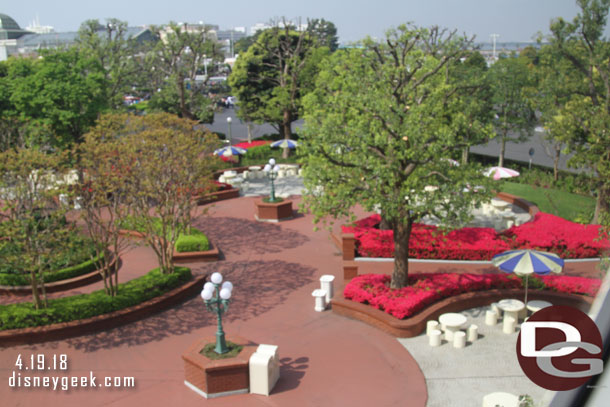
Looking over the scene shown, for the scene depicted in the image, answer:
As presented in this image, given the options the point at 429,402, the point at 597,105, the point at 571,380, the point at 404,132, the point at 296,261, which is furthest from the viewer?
the point at 597,105

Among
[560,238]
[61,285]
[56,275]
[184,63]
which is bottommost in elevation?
[61,285]

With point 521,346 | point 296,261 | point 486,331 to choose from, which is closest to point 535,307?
point 486,331

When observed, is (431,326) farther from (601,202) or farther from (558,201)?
(558,201)

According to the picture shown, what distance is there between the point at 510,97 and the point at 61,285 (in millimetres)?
27354

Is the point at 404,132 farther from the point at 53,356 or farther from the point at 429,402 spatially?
the point at 53,356

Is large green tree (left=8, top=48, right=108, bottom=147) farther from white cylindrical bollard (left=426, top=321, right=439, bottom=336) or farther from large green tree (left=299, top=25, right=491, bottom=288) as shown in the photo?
white cylindrical bollard (left=426, top=321, right=439, bottom=336)

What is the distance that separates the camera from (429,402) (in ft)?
37.0

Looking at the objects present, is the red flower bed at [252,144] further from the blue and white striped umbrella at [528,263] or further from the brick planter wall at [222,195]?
the blue and white striped umbrella at [528,263]

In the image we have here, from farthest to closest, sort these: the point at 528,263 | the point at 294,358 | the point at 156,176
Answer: the point at 156,176
the point at 528,263
the point at 294,358

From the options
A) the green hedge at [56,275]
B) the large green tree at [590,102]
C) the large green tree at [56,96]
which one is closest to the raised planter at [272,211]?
the green hedge at [56,275]

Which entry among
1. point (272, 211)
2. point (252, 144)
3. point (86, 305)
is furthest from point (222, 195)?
point (86, 305)

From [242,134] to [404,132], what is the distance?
4343 cm

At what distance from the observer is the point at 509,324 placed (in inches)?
555

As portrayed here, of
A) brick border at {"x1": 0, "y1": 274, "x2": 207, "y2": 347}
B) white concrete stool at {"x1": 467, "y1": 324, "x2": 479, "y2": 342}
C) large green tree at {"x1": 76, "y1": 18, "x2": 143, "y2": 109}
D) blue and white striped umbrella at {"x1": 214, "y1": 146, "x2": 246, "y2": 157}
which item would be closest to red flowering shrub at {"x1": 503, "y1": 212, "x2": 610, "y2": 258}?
white concrete stool at {"x1": 467, "y1": 324, "x2": 479, "y2": 342}
